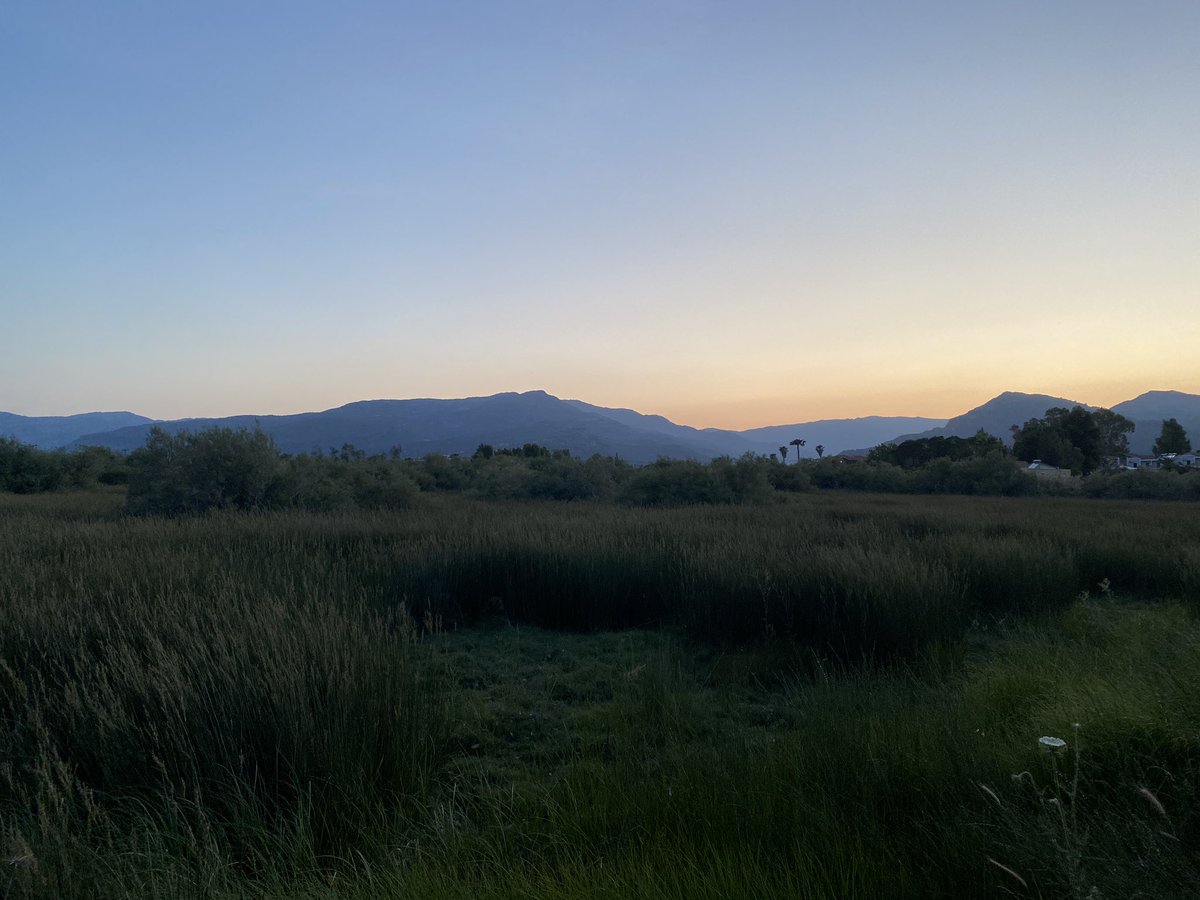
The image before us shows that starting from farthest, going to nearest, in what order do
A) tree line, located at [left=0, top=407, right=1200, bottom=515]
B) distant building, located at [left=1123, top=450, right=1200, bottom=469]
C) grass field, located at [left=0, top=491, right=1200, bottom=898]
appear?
distant building, located at [left=1123, top=450, right=1200, bottom=469], tree line, located at [left=0, top=407, right=1200, bottom=515], grass field, located at [left=0, top=491, right=1200, bottom=898]

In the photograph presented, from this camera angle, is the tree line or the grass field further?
the tree line

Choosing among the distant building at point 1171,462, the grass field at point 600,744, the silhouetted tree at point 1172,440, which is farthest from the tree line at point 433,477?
the silhouetted tree at point 1172,440

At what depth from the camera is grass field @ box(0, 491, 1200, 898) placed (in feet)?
8.11

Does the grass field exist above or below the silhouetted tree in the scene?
below

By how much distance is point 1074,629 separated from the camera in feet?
22.4

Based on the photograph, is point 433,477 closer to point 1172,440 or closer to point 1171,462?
point 1171,462

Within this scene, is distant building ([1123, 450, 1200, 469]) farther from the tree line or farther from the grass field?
the grass field

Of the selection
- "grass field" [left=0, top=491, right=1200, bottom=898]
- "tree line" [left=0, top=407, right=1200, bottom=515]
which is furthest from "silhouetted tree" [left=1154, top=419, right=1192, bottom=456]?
"grass field" [left=0, top=491, right=1200, bottom=898]

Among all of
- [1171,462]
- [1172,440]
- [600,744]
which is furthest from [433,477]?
[1172,440]

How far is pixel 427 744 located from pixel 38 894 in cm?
187

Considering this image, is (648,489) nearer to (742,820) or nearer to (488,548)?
(488,548)

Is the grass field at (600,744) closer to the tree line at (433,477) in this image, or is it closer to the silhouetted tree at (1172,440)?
the tree line at (433,477)

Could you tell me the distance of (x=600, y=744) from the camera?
4270 mm

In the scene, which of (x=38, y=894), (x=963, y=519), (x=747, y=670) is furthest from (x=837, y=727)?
(x=963, y=519)
